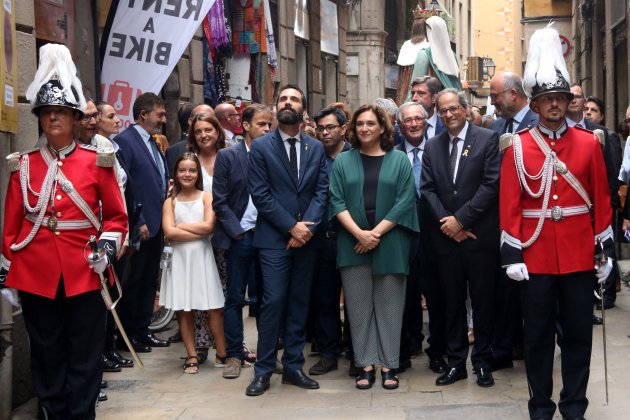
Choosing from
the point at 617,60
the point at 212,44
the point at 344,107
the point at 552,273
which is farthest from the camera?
the point at 617,60

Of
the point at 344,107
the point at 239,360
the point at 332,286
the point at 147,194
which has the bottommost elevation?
the point at 239,360

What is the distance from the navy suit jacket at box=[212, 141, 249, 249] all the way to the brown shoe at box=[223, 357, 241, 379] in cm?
87

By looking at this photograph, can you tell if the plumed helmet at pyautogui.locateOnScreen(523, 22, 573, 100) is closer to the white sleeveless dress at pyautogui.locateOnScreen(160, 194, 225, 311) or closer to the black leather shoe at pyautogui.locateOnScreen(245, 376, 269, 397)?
the black leather shoe at pyautogui.locateOnScreen(245, 376, 269, 397)

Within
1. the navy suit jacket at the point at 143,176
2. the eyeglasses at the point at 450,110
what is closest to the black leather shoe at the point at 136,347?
the navy suit jacket at the point at 143,176

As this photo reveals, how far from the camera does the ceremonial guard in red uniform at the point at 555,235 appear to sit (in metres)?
6.14

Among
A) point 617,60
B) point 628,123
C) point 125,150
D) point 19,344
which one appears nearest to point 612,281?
point 628,123

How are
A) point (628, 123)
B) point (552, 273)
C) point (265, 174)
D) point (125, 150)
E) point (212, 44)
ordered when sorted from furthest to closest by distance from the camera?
point (212, 44)
point (628, 123)
point (125, 150)
point (265, 174)
point (552, 273)

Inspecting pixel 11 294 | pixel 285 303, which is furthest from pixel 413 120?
pixel 11 294

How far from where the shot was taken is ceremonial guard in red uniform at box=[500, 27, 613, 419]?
614 centimetres

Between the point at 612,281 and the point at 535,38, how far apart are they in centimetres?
457

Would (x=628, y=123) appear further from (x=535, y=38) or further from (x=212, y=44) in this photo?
(x=212, y=44)

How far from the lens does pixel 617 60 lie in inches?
760

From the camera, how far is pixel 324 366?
8000mm

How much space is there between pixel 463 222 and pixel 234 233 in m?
1.71
